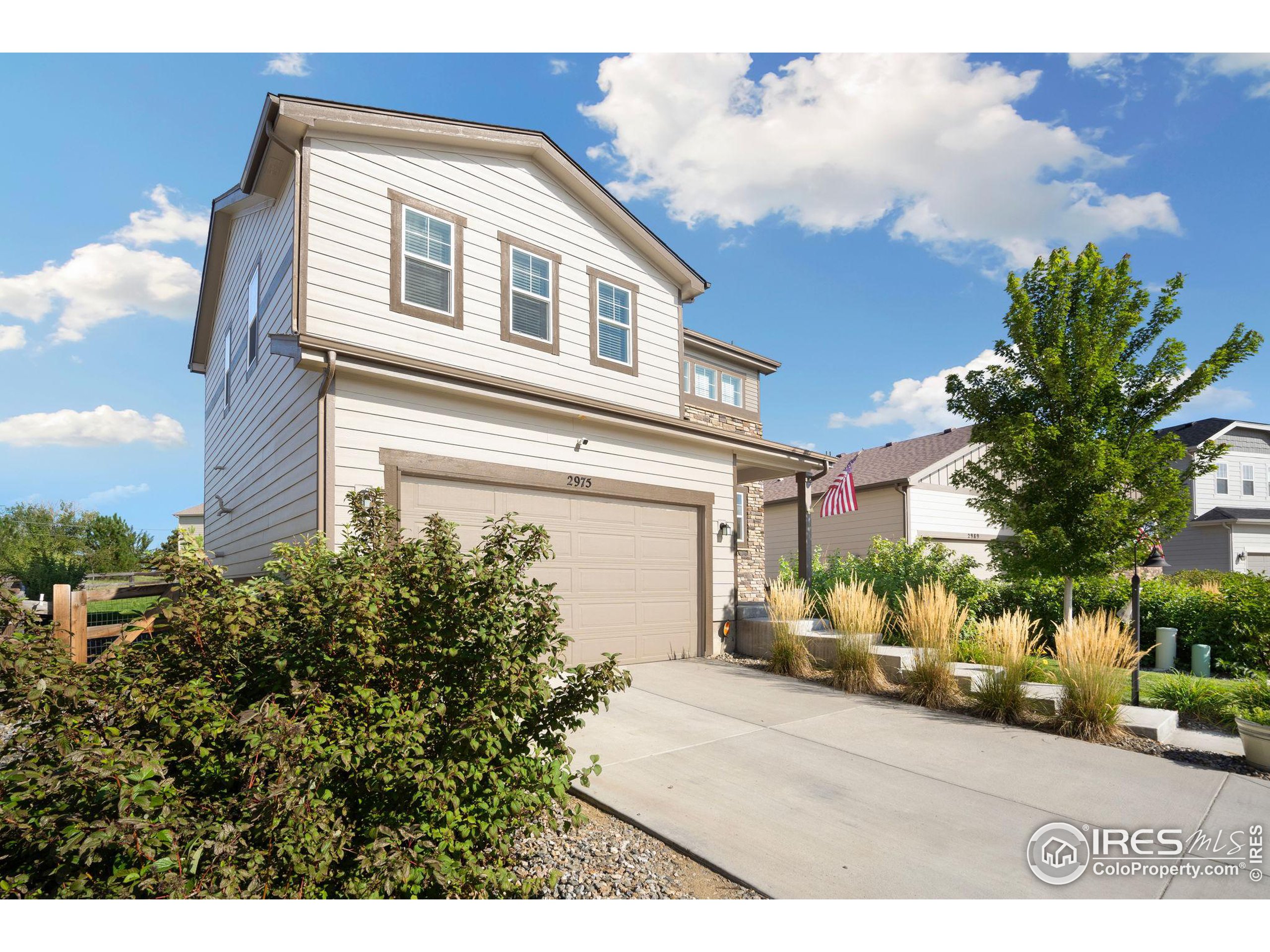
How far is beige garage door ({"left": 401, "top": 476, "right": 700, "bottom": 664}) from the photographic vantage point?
7680 mm

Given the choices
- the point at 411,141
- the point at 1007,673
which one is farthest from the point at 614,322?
the point at 1007,673

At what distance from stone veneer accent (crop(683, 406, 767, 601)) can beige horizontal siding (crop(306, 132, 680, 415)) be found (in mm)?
4407

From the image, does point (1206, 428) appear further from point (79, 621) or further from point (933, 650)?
point (79, 621)

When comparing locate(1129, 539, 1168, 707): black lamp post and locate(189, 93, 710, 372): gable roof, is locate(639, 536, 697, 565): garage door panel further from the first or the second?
locate(1129, 539, 1168, 707): black lamp post

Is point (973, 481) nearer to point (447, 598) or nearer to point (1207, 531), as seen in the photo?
point (447, 598)

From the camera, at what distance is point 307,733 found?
8.63 feet

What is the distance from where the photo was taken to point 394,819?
2.70m

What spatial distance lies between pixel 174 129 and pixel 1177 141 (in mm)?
11825

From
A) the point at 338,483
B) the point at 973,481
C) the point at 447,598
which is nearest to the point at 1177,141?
the point at 973,481

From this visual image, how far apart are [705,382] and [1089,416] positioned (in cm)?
747

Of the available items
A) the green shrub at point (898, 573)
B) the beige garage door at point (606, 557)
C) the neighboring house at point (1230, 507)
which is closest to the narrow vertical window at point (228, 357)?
the beige garage door at point (606, 557)

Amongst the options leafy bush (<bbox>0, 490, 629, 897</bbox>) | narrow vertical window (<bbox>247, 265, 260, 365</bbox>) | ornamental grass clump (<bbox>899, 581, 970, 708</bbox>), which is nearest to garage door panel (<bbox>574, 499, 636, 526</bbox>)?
ornamental grass clump (<bbox>899, 581, 970, 708</bbox>)

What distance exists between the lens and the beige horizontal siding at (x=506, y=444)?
6918mm
